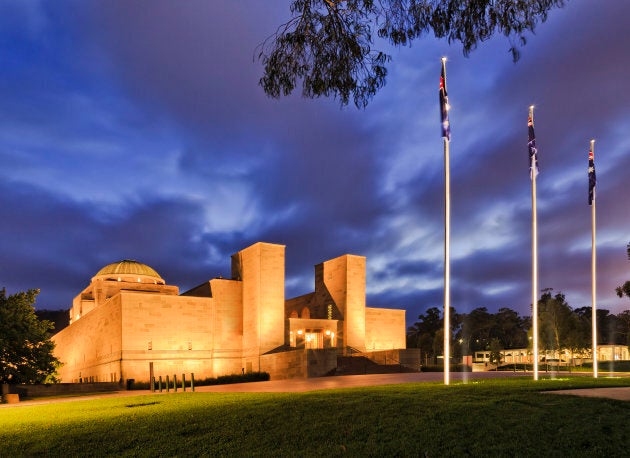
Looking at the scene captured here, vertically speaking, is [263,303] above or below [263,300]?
below

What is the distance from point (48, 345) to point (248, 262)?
1915cm

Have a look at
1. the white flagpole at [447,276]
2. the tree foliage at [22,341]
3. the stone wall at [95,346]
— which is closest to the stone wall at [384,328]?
the stone wall at [95,346]

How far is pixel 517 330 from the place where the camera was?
367 ft

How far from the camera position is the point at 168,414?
47.8 ft

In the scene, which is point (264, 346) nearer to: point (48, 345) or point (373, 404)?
point (48, 345)

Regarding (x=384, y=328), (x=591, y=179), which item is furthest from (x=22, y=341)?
(x=384, y=328)

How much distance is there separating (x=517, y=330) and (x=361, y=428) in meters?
109

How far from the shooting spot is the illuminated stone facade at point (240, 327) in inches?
1674

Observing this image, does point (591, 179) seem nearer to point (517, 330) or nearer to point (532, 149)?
point (532, 149)

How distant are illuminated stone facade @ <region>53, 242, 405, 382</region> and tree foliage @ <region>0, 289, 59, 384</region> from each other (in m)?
12.3

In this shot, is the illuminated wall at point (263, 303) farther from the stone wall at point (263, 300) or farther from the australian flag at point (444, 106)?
the australian flag at point (444, 106)

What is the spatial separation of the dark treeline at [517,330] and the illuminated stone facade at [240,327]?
724 inches

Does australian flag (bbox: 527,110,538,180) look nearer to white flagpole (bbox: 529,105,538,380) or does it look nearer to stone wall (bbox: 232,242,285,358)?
white flagpole (bbox: 529,105,538,380)

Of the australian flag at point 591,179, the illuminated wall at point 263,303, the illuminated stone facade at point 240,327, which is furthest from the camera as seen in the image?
the illuminated wall at point 263,303
